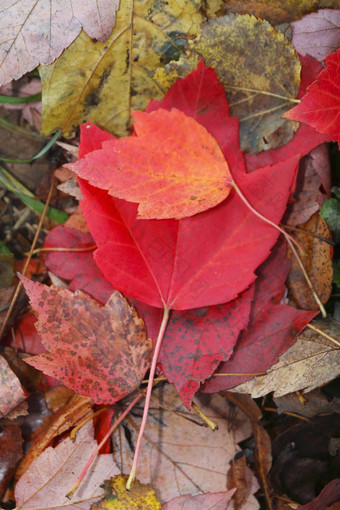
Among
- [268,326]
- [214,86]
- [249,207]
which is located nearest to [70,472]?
[268,326]

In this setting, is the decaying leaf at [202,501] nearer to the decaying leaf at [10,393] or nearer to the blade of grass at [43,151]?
the decaying leaf at [10,393]

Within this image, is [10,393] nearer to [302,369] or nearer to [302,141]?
[302,369]

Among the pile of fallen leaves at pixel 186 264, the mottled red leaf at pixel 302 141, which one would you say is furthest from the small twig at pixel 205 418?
the mottled red leaf at pixel 302 141

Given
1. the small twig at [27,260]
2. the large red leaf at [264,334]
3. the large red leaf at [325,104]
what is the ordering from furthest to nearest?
the small twig at [27,260] < the large red leaf at [264,334] < the large red leaf at [325,104]

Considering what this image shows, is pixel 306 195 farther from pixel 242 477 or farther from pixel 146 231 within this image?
pixel 242 477

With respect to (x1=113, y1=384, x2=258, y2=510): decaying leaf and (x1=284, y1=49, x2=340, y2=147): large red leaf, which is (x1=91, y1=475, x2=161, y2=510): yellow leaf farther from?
(x1=284, y1=49, x2=340, y2=147): large red leaf
